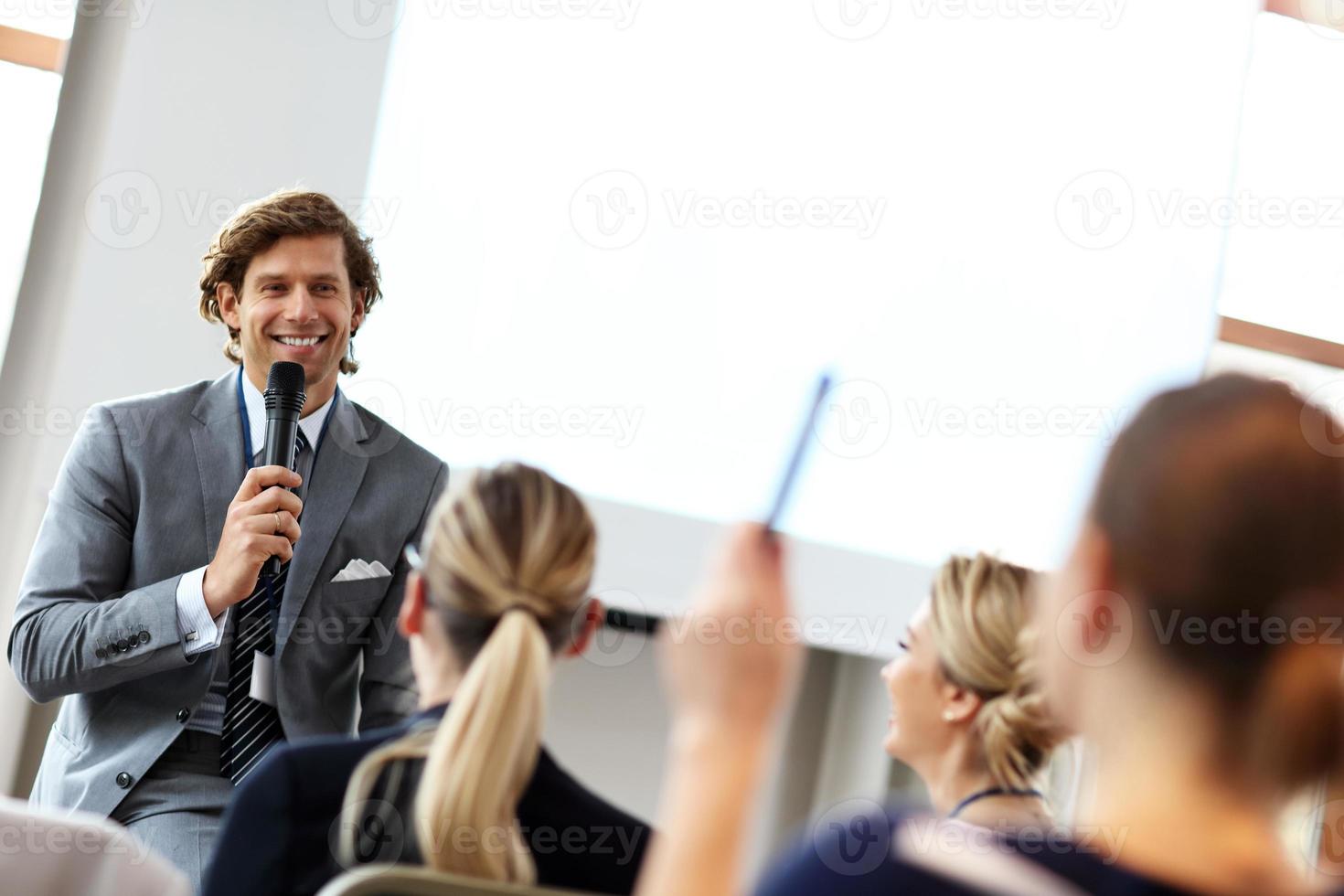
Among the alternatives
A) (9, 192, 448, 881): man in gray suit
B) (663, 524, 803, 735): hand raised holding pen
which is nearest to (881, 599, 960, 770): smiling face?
(9, 192, 448, 881): man in gray suit

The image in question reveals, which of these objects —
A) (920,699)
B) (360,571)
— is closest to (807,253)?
(360,571)

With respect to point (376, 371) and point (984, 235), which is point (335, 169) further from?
point (984, 235)

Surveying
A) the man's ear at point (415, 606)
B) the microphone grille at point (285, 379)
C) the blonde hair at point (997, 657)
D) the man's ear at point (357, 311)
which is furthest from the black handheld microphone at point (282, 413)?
the blonde hair at point (997, 657)

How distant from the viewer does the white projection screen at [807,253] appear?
10.7 ft

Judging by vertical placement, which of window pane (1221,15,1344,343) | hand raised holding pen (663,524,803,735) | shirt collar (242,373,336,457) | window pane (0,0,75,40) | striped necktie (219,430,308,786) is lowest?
striped necktie (219,430,308,786)

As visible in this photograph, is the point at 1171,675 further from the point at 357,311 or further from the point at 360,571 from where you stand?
the point at 357,311

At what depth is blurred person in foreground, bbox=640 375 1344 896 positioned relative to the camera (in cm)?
64

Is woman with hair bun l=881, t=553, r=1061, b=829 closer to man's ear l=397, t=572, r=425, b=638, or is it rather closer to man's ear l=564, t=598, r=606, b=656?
man's ear l=564, t=598, r=606, b=656

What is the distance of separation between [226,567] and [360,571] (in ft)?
1.06

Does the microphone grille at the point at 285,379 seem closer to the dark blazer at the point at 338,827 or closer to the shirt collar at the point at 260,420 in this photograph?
the shirt collar at the point at 260,420

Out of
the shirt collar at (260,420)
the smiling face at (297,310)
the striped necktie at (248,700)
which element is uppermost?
the smiling face at (297,310)

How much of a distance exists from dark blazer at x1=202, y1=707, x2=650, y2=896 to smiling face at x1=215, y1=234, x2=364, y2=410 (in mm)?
1200

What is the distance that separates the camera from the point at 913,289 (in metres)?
3.73

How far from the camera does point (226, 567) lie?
1.94 meters
